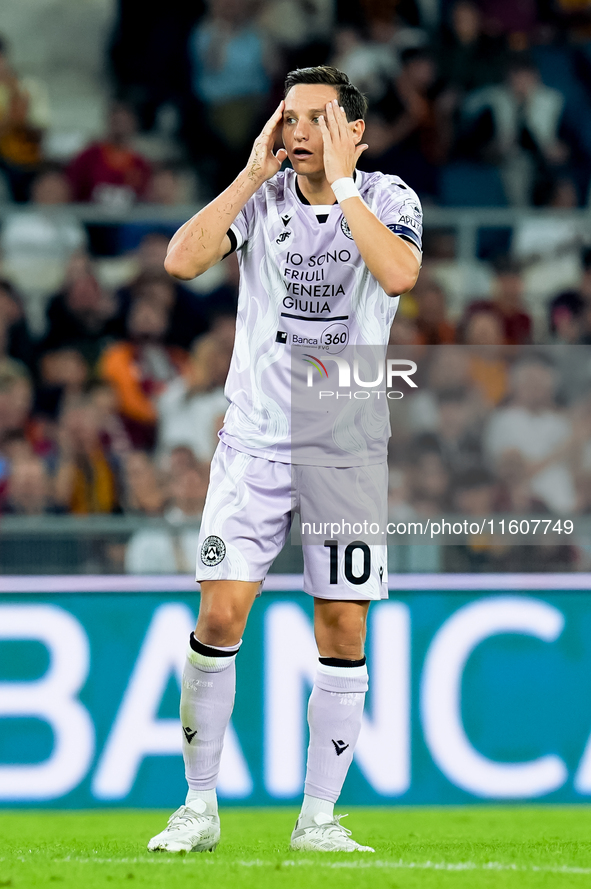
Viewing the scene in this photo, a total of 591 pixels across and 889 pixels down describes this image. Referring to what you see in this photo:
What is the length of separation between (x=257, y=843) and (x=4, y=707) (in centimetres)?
140

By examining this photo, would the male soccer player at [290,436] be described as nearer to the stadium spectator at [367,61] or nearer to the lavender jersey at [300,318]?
the lavender jersey at [300,318]

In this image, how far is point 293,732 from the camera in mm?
4809

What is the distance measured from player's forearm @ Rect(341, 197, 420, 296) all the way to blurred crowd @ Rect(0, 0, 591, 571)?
196cm

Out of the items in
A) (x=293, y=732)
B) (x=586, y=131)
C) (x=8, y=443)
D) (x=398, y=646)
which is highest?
(x=586, y=131)

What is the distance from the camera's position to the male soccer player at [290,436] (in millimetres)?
3350

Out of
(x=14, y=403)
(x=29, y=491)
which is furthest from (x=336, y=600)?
(x=14, y=403)

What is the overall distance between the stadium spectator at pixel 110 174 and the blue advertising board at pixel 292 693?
3.66m

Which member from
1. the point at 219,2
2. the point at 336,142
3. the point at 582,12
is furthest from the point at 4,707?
the point at 582,12

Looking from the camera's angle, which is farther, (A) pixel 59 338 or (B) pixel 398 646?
(A) pixel 59 338

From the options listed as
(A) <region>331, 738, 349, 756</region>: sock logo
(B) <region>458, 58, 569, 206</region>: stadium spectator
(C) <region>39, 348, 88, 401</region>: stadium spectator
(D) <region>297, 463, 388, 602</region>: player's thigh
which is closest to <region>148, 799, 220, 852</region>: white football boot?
(A) <region>331, 738, 349, 756</region>: sock logo

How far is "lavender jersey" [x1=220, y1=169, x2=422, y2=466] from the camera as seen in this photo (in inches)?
136

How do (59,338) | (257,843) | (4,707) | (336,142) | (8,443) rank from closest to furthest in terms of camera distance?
(336,142) → (257,843) → (4,707) → (8,443) → (59,338)

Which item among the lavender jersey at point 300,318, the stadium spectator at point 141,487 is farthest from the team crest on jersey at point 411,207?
the stadium spectator at point 141,487

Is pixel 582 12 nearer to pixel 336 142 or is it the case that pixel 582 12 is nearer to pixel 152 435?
pixel 152 435
